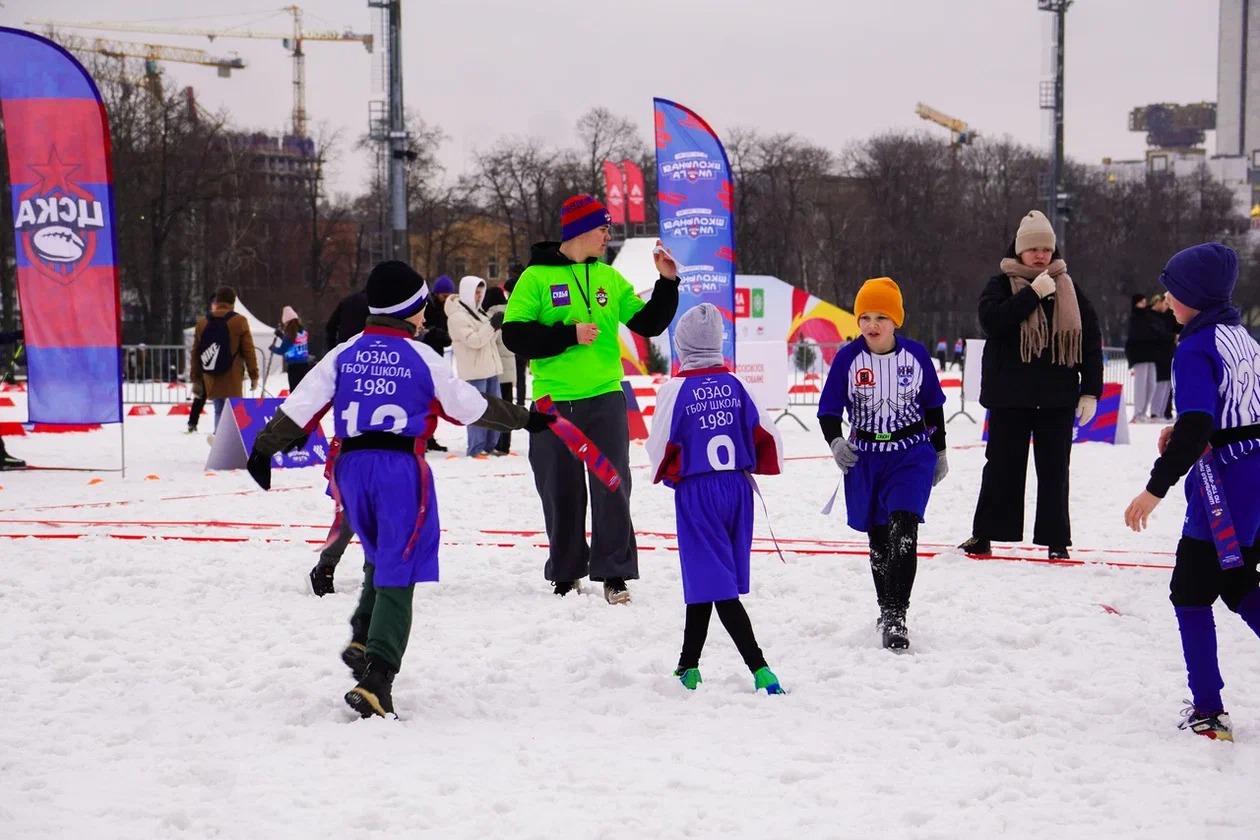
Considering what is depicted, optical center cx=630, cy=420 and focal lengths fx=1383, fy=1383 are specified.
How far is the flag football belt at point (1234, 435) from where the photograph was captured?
14.9ft

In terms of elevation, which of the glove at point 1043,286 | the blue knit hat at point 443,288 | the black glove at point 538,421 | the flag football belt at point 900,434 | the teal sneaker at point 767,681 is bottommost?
the teal sneaker at point 767,681

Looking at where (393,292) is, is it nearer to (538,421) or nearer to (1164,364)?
(538,421)

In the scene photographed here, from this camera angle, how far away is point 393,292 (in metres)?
5.12

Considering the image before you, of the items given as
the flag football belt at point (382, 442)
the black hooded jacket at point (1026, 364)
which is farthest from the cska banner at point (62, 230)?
the flag football belt at point (382, 442)

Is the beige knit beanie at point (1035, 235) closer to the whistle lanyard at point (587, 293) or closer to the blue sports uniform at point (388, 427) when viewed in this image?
the whistle lanyard at point (587, 293)

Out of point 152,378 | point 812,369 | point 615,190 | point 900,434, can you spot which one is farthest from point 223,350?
point 615,190

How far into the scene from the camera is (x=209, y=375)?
15320 millimetres

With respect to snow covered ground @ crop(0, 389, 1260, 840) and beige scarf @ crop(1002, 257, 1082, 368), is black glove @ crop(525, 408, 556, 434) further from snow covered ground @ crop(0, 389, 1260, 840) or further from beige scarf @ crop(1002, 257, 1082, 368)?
beige scarf @ crop(1002, 257, 1082, 368)

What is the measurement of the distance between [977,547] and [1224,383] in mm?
3945

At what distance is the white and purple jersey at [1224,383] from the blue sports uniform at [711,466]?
1.60m

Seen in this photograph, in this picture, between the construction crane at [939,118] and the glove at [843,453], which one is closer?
the glove at [843,453]

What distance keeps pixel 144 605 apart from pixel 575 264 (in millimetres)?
2775

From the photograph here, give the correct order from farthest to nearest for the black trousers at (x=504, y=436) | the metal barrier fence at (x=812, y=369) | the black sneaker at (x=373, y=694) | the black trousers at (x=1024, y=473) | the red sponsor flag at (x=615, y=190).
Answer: the red sponsor flag at (x=615, y=190) < the metal barrier fence at (x=812, y=369) < the black trousers at (x=504, y=436) < the black trousers at (x=1024, y=473) < the black sneaker at (x=373, y=694)

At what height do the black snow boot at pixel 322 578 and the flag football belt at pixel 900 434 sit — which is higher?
the flag football belt at pixel 900 434
